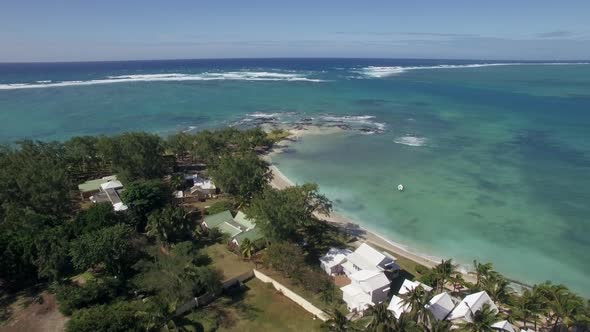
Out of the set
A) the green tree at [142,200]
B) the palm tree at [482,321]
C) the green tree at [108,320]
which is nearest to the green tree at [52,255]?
the green tree at [108,320]

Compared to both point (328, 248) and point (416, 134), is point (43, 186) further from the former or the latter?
point (416, 134)

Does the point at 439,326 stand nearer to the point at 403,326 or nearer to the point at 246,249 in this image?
the point at 403,326

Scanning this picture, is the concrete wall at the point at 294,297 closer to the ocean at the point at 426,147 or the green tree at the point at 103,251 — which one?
the green tree at the point at 103,251

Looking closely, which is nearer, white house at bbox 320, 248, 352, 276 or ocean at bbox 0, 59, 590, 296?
white house at bbox 320, 248, 352, 276

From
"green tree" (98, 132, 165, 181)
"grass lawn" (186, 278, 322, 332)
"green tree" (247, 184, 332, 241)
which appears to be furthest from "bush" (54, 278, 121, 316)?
"green tree" (98, 132, 165, 181)

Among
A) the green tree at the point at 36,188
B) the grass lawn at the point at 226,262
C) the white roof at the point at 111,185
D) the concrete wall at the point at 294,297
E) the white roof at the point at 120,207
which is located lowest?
the concrete wall at the point at 294,297

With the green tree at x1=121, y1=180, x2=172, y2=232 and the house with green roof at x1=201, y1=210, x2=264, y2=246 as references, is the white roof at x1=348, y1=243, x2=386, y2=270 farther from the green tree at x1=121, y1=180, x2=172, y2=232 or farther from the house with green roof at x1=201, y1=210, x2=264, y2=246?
the green tree at x1=121, y1=180, x2=172, y2=232
